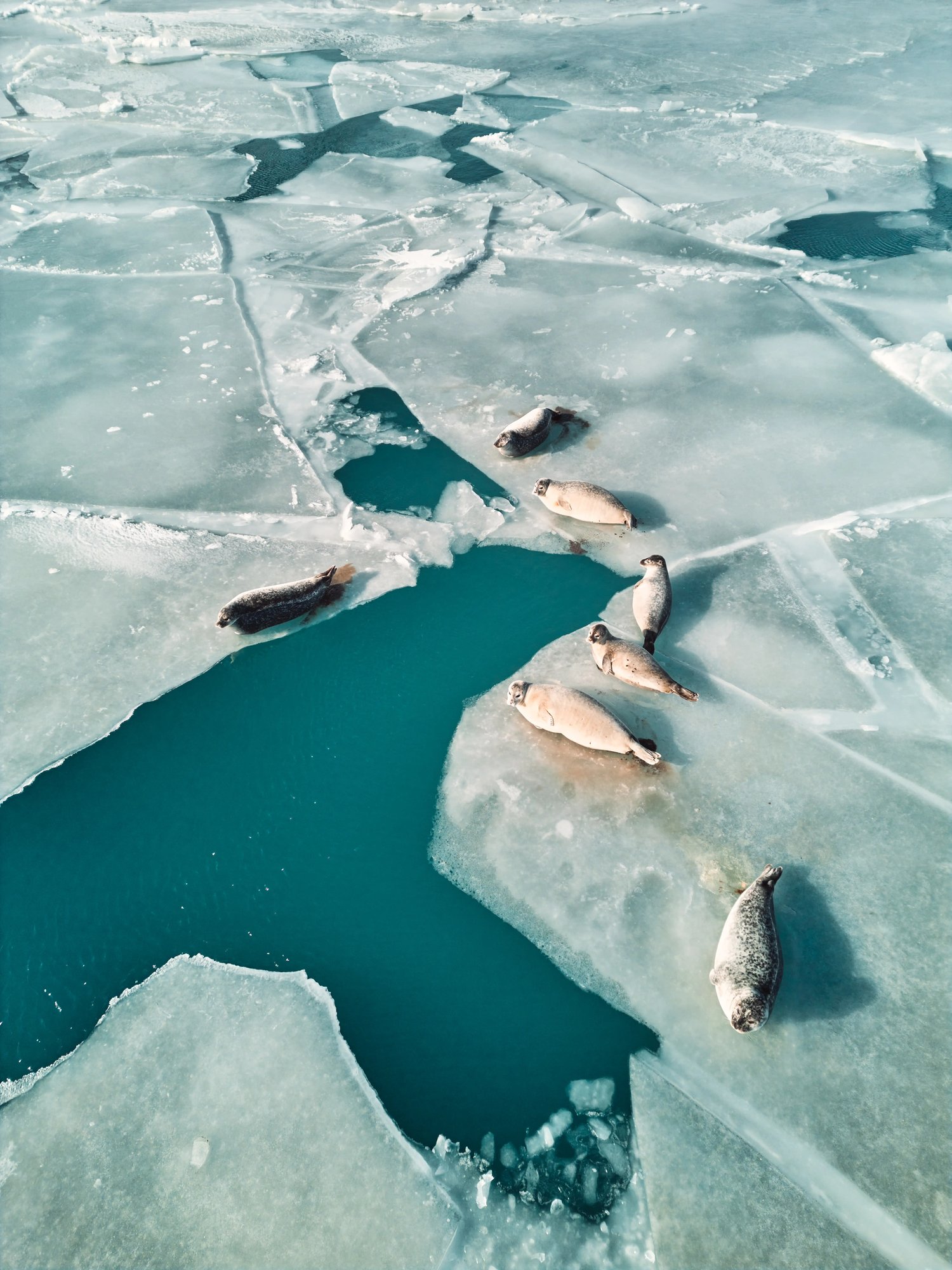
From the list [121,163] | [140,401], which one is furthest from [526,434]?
[121,163]

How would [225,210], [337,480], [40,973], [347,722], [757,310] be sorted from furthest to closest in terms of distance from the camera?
1. [225,210]
2. [757,310]
3. [337,480]
4. [347,722]
5. [40,973]

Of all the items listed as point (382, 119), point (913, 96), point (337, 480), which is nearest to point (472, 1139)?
point (337, 480)

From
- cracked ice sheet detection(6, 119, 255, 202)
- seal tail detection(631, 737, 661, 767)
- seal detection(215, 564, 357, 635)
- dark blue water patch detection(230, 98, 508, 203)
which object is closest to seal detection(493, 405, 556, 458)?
seal detection(215, 564, 357, 635)

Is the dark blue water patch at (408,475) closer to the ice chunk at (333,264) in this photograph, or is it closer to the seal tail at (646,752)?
the ice chunk at (333,264)

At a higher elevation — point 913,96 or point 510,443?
point 913,96

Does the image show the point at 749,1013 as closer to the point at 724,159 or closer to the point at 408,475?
the point at 408,475

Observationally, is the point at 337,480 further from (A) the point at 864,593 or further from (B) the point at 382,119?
(B) the point at 382,119

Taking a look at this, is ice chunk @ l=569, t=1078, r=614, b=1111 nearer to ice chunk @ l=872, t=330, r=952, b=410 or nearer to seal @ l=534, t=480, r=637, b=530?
seal @ l=534, t=480, r=637, b=530
